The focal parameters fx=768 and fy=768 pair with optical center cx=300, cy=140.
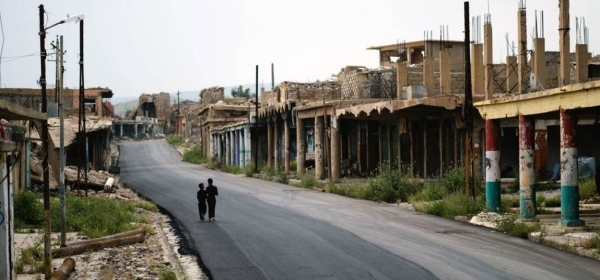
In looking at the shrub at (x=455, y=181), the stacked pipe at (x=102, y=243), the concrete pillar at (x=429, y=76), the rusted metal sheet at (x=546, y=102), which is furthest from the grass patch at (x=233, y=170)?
the stacked pipe at (x=102, y=243)

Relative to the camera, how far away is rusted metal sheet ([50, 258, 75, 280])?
13.3 meters

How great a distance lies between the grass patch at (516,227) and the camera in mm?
17781

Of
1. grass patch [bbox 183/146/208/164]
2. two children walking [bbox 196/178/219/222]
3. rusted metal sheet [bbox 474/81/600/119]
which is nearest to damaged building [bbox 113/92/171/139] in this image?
grass patch [bbox 183/146/208/164]

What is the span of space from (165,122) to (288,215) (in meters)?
101

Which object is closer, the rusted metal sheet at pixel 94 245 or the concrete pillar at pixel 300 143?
the rusted metal sheet at pixel 94 245

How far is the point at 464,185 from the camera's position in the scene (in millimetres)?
26281

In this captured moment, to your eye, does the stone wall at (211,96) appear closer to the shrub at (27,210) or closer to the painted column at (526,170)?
the shrub at (27,210)

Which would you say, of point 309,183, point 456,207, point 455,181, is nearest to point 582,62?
point 455,181

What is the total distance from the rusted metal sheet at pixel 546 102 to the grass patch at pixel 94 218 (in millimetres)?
10922

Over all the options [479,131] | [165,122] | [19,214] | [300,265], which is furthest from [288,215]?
[165,122]

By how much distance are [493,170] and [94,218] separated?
1172 centimetres

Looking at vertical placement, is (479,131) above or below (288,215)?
above

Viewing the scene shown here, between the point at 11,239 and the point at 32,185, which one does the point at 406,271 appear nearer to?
the point at 11,239

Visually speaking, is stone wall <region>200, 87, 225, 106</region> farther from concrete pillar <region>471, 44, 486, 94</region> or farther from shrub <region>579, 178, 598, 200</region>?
shrub <region>579, 178, 598, 200</region>
